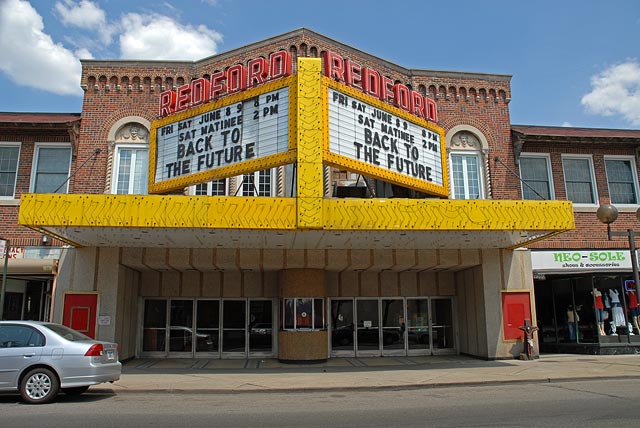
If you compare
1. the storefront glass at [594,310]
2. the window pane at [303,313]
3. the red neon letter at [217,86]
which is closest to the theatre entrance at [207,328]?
the window pane at [303,313]

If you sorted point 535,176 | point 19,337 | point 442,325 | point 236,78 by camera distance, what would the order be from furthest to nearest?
point 535,176
point 442,325
point 236,78
point 19,337

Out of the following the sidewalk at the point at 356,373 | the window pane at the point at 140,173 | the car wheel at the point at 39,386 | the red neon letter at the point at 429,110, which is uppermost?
the red neon letter at the point at 429,110

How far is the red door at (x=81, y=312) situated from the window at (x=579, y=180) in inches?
637

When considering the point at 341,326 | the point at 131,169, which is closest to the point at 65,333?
the point at 131,169

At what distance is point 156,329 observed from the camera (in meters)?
17.9

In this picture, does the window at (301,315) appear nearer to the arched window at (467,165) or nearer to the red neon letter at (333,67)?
the arched window at (467,165)

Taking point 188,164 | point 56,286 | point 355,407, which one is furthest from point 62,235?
point 355,407

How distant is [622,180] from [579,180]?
1.68 meters

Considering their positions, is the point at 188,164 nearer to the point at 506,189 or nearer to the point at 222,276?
the point at 222,276

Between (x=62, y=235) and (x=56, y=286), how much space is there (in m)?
2.66

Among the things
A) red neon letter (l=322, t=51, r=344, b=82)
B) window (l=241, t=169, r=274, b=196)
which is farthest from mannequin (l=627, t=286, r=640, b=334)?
window (l=241, t=169, r=274, b=196)

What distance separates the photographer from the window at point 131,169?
673 inches

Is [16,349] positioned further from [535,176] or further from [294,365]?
[535,176]

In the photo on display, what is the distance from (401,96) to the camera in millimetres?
14828
